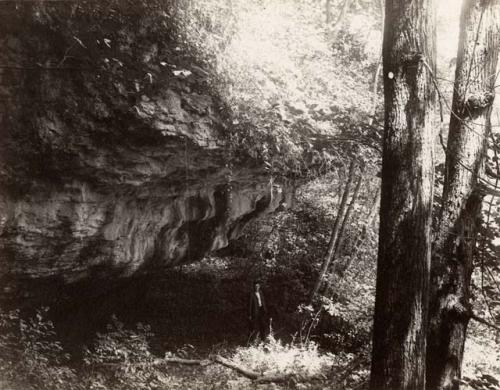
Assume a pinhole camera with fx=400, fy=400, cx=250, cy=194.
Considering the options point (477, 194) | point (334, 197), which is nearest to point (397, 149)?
point (477, 194)

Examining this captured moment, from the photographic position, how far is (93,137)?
5.63 m

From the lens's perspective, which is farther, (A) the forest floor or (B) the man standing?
(B) the man standing

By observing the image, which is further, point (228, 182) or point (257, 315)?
point (257, 315)

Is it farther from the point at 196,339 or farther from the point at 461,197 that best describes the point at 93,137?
the point at 196,339

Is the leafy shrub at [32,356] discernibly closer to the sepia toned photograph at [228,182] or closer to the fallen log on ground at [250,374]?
the sepia toned photograph at [228,182]

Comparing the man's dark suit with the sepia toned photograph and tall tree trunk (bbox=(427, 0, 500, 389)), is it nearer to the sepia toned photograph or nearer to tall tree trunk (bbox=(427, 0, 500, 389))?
the sepia toned photograph

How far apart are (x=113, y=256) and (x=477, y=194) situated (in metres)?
5.56

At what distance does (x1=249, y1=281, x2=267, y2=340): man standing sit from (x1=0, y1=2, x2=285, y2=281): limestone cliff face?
10.1 ft

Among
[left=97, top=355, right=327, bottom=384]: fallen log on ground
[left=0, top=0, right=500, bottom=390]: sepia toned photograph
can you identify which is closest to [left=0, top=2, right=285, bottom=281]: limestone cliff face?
[left=0, top=0, right=500, bottom=390]: sepia toned photograph

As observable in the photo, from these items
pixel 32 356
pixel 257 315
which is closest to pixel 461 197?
pixel 32 356

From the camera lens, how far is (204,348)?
28.7 ft

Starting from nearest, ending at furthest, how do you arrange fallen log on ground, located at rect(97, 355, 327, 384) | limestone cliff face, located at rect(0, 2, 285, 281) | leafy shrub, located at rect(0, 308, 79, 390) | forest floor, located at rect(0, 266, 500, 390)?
fallen log on ground, located at rect(97, 355, 327, 384)
limestone cliff face, located at rect(0, 2, 285, 281)
leafy shrub, located at rect(0, 308, 79, 390)
forest floor, located at rect(0, 266, 500, 390)

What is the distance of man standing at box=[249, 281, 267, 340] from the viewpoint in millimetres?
9289

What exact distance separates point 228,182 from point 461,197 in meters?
4.95
